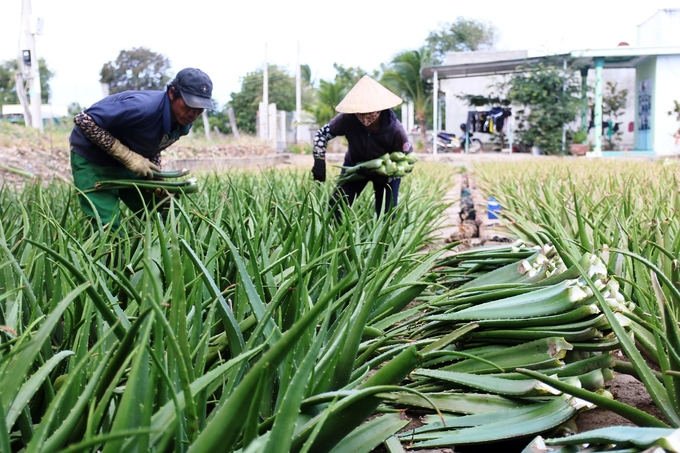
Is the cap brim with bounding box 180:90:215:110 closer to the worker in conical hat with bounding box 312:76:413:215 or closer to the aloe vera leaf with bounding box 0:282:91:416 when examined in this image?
the worker in conical hat with bounding box 312:76:413:215

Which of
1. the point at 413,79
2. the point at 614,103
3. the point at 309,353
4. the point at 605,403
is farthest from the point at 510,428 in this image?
the point at 413,79

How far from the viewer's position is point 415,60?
79.9 feet

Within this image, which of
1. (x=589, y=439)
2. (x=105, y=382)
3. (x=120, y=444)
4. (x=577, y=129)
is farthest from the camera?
(x=577, y=129)

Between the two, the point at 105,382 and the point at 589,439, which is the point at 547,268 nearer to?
the point at 589,439

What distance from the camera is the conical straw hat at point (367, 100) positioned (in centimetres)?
362

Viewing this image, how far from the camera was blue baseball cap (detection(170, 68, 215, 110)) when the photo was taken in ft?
10.1

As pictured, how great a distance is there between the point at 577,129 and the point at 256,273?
66.5 ft

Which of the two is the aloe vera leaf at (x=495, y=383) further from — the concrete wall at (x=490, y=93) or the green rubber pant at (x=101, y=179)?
the concrete wall at (x=490, y=93)

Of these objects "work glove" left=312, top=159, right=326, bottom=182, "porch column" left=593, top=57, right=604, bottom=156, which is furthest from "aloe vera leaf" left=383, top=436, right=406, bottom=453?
"porch column" left=593, top=57, right=604, bottom=156

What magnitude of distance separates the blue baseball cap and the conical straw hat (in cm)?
83

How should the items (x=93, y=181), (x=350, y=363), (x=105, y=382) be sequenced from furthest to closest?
(x=93, y=181) < (x=350, y=363) < (x=105, y=382)

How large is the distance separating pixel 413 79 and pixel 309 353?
25.2m

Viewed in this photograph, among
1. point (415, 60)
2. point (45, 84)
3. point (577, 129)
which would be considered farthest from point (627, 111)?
point (45, 84)

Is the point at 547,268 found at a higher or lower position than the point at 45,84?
lower
